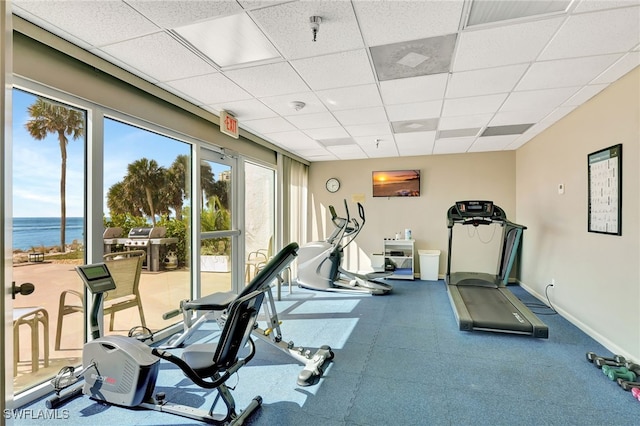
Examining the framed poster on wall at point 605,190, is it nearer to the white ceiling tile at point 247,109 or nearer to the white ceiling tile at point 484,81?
the white ceiling tile at point 484,81

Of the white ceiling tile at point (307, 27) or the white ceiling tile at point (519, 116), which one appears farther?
the white ceiling tile at point (519, 116)

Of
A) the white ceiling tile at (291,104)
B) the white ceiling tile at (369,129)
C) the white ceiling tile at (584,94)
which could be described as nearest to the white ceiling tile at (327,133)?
the white ceiling tile at (369,129)

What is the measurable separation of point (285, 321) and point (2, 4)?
3610 mm

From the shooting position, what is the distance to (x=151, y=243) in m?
3.28

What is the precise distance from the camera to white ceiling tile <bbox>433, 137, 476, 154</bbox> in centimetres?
505

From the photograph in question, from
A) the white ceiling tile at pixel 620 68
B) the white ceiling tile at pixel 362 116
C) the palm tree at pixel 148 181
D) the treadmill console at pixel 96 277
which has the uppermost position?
the white ceiling tile at pixel 620 68

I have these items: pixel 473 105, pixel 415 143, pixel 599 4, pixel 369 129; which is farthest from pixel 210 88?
pixel 415 143

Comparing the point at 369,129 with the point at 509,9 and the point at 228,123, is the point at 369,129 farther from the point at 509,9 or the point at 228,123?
the point at 509,9

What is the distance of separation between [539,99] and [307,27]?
2716 millimetres

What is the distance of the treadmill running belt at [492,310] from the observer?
3.18m

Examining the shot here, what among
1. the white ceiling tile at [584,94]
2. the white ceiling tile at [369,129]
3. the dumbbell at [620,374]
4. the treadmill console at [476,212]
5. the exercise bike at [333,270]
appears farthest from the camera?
the exercise bike at [333,270]

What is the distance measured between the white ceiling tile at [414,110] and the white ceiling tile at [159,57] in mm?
2039

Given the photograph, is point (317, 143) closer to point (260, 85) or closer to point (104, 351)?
point (260, 85)

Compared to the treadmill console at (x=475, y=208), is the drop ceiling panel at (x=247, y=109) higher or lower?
higher
